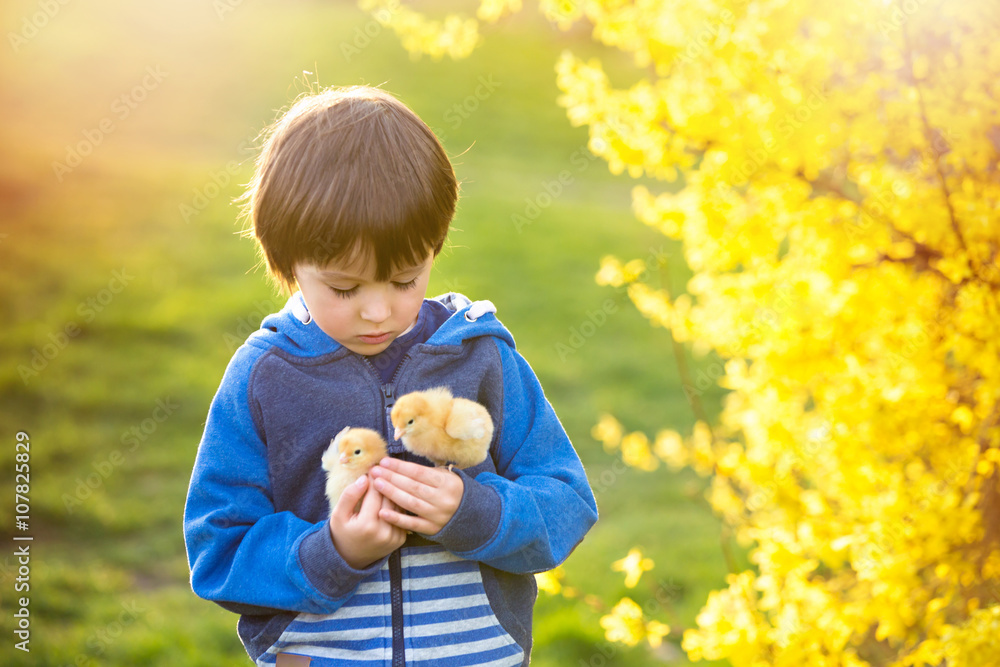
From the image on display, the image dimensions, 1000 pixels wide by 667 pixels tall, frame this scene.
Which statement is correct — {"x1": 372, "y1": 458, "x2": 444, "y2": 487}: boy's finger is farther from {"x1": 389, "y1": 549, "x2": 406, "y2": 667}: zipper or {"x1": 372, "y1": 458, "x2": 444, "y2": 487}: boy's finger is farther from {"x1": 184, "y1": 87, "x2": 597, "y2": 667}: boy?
{"x1": 389, "y1": 549, "x2": 406, "y2": 667}: zipper

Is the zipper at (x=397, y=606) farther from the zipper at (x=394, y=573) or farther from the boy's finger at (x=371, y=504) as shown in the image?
the boy's finger at (x=371, y=504)

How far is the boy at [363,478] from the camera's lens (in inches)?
55.6

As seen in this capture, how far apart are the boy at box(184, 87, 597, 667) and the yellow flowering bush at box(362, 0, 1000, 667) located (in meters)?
1.19

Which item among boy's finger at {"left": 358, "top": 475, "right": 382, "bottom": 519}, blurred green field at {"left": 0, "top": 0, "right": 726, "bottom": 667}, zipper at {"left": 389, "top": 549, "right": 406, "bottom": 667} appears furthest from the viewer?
blurred green field at {"left": 0, "top": 0, "right": 726, "bottom": 667}

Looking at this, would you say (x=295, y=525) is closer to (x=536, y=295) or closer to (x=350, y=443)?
(x=350, y=443)

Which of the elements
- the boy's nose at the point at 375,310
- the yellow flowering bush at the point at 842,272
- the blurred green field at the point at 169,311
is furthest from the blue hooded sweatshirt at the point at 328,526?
the yellow flowering bush at the point at 842,272

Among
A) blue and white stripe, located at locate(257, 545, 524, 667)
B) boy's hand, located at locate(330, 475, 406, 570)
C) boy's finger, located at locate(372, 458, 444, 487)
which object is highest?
boy's finger, located at locate(372, 458, 444, 487)

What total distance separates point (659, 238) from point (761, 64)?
24.8ft

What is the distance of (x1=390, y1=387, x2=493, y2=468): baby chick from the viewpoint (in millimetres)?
1397

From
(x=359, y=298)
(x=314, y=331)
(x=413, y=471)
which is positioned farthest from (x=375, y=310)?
(x=413, y=471)

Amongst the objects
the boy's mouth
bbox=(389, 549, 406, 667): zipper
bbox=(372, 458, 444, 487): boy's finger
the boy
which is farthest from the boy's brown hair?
bbox=(389, 549, 406, 667): zipper

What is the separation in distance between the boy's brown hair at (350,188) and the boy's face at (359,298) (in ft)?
0.07

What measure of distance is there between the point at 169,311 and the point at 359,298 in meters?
5.45

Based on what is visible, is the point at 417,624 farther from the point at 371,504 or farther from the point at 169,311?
the point at 169,311
